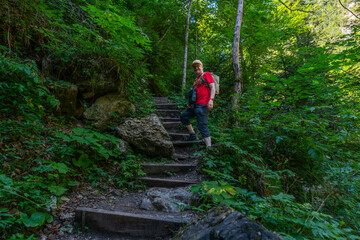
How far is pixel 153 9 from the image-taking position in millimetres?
7895

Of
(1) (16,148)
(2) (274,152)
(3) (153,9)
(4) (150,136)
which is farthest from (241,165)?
(3) (153,9)

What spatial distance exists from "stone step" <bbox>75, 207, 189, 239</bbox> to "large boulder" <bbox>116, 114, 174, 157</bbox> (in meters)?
1.75

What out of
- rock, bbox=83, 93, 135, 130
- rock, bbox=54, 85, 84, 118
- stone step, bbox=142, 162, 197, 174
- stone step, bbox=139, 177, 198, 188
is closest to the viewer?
stone step, bbox=139, 177, 198, 188

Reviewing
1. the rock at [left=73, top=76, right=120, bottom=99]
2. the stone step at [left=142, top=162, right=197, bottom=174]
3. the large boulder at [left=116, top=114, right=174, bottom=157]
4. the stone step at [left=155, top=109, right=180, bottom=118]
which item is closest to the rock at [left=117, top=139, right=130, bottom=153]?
the large boulder at [left=116, top=114, right=174, bottom=157]

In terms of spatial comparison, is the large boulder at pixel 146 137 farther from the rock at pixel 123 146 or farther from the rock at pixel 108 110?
the rock at pixel 108 110

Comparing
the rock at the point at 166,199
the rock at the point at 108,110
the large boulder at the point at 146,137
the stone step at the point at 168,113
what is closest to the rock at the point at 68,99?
the rock at the point at 108,110

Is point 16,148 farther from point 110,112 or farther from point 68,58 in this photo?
point 68,58

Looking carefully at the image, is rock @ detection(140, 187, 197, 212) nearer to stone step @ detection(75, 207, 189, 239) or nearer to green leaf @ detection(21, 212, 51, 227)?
stone step @ detection(75, 207, 189, 239)

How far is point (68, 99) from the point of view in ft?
12.3

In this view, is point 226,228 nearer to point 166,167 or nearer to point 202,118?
point 166,167

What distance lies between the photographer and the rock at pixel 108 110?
3.94 m

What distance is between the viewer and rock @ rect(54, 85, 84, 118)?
3.64 m

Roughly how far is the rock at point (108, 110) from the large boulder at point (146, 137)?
371 mm

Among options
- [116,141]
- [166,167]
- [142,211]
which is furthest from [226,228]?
[116,141]
